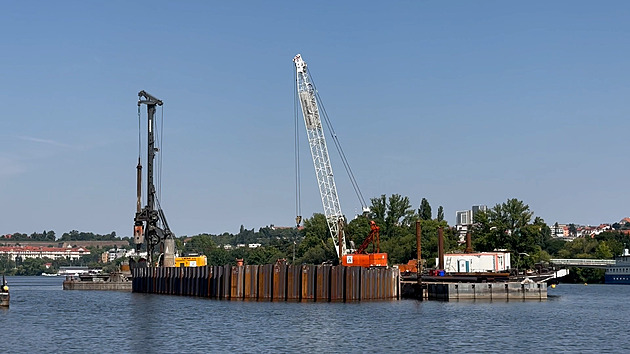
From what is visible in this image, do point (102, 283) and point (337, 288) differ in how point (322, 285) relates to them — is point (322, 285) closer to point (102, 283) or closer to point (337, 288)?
point (337, 288)

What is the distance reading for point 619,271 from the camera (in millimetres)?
168625

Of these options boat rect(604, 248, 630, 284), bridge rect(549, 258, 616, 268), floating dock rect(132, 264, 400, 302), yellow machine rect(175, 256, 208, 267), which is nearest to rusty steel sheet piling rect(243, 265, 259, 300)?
floating dock rect(132, 264, 400, 302)

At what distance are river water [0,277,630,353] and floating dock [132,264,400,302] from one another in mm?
2982

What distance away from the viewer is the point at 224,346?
167 ft

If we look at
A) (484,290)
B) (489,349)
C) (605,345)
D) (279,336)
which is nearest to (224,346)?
(279,336)

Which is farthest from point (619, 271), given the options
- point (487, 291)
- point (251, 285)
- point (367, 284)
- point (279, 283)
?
point (279, 283)

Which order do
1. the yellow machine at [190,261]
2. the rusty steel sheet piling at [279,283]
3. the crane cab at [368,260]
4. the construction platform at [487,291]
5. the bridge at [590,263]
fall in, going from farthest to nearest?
the bridge at [590,263]
the yellow machine at [190,261]
the crane cab at [368,260]
the construction platform at [487,291]
the rusty steel sheet piling at [279,283]

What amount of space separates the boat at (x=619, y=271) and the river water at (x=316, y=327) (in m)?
85.8

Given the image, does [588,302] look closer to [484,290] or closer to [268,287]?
[484,290]

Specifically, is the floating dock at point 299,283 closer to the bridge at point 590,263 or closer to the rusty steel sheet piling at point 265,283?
the rusty steel sheet piling at point 265,283

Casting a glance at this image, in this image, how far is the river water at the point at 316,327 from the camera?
50.7 meters

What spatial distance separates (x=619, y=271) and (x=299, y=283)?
4086 inches

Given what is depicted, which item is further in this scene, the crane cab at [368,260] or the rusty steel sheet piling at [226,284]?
the crane cab at [368,260]

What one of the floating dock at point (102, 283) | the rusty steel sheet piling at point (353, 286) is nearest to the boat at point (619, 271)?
the floating dock at point (102, 283)
